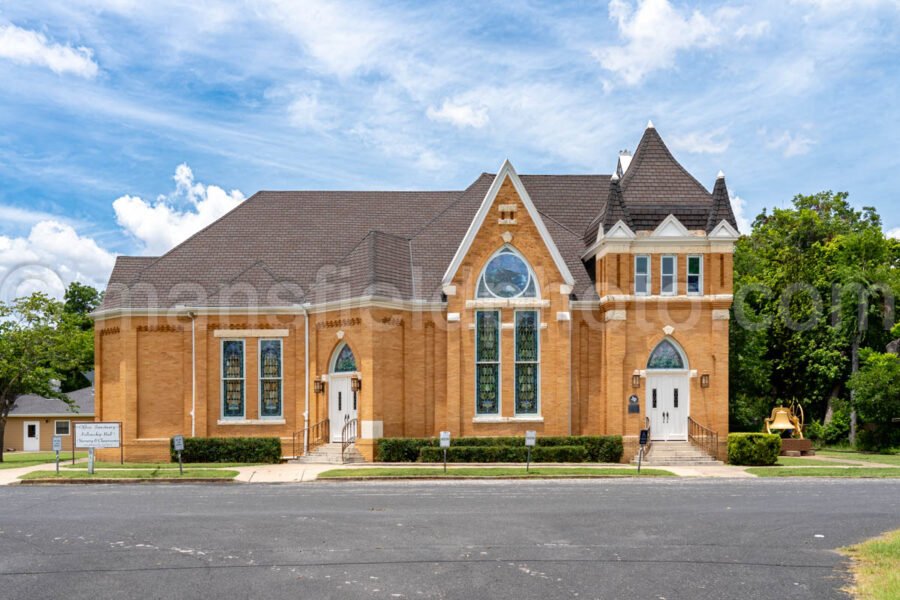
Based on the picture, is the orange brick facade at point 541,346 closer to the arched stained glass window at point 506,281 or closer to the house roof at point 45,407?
the arched stained glass window at point 506,281

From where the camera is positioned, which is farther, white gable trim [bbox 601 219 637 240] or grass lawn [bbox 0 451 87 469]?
grass lawn [bbox 0 451 87 469]

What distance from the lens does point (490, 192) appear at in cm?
3272

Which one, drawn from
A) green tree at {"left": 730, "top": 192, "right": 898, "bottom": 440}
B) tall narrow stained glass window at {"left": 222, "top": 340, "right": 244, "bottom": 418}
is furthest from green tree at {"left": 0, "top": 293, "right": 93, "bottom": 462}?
green tree at {"left": 730, "top": 192, "right": 898, "bottom": 440}

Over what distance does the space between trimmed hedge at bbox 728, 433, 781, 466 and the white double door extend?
8.01 ft

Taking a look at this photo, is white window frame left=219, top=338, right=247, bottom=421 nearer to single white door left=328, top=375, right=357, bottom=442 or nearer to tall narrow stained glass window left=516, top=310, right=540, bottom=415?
single white door left=328, top=375, right=357, bottom=442

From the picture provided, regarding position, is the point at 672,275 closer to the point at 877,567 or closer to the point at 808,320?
the point at 808,320

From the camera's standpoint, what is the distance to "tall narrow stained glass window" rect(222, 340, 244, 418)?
34531 mm

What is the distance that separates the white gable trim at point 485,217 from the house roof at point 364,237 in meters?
1.32

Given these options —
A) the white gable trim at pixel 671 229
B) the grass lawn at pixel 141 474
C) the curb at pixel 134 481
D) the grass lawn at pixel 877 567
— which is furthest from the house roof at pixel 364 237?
the grass lawn at pixel 877 567

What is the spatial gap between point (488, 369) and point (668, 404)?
6898 mm

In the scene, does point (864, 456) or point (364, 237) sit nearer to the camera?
point (364, 237)

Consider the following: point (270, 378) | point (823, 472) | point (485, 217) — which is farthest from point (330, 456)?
point (823, 472)

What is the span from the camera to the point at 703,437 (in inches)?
1280

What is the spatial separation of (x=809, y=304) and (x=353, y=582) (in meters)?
41.3
